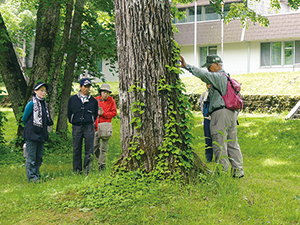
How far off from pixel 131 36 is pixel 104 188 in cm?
227

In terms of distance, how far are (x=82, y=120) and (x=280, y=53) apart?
24.1 meters

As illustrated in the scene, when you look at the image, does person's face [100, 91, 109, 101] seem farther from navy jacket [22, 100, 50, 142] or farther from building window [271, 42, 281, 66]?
building window [271, 42, 281, 66]

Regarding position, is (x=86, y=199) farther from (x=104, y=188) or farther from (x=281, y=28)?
(x=281, y=28)

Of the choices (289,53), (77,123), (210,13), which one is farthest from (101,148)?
(210,13)

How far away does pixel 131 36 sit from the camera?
5.62m

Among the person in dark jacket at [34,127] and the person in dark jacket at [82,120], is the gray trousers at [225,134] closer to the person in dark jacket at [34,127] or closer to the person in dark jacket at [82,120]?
the person in dark jacket at [82,120]

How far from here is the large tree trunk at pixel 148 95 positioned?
18.3 feet

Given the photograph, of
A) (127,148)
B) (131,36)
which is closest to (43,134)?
(127,148)

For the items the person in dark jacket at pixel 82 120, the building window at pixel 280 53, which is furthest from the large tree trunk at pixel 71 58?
Result: the building window at pixel 280 53

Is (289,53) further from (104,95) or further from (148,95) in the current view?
(148,95)

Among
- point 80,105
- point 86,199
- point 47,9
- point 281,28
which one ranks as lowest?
point 86,199

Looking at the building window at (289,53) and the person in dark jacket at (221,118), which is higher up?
the building window at (289,53)

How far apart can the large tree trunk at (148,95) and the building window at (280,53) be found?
24.5 meters

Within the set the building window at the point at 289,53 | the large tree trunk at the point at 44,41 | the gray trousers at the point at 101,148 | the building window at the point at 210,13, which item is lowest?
the gray trousers at the point at 101,148
